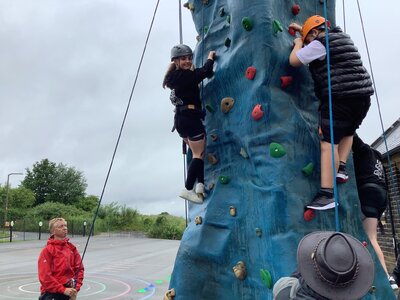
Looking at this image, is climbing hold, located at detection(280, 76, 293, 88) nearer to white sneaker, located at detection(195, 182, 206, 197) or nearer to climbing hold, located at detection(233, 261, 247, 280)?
white sneaker, located at detection(195, 182, 206, 197)

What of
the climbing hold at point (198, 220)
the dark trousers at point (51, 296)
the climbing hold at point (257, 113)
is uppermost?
the climbing hold at point (257, 113)

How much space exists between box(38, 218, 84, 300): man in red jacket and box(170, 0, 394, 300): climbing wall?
0.97 metres

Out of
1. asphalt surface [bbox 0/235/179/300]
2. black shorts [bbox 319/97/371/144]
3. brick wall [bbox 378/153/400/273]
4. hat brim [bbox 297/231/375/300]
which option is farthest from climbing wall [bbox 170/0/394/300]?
brick wall [bbox 378/153/400/273]

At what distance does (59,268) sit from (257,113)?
7.19ft

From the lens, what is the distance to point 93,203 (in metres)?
56.1

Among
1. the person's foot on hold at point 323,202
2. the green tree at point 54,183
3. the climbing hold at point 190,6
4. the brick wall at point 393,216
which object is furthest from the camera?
the green tree at point 54,183

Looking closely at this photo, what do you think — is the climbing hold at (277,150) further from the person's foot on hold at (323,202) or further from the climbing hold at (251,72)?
the climbing hold at (251,72)

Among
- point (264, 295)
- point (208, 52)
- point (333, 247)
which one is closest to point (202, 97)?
point (208, 52)

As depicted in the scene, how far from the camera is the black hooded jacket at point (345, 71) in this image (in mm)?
Result: 2941

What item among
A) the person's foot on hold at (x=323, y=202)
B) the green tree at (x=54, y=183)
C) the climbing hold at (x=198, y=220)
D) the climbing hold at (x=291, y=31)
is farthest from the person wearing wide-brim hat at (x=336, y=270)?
the green tree at (x=54, y=183)

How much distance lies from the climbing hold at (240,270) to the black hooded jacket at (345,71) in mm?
1453

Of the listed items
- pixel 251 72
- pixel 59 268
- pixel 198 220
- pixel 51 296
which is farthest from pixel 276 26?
pixel 51 296

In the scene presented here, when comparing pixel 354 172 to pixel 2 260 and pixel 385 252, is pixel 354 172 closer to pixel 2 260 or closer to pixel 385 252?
pixel 385 252

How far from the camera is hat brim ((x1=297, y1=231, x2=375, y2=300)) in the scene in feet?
5.35
